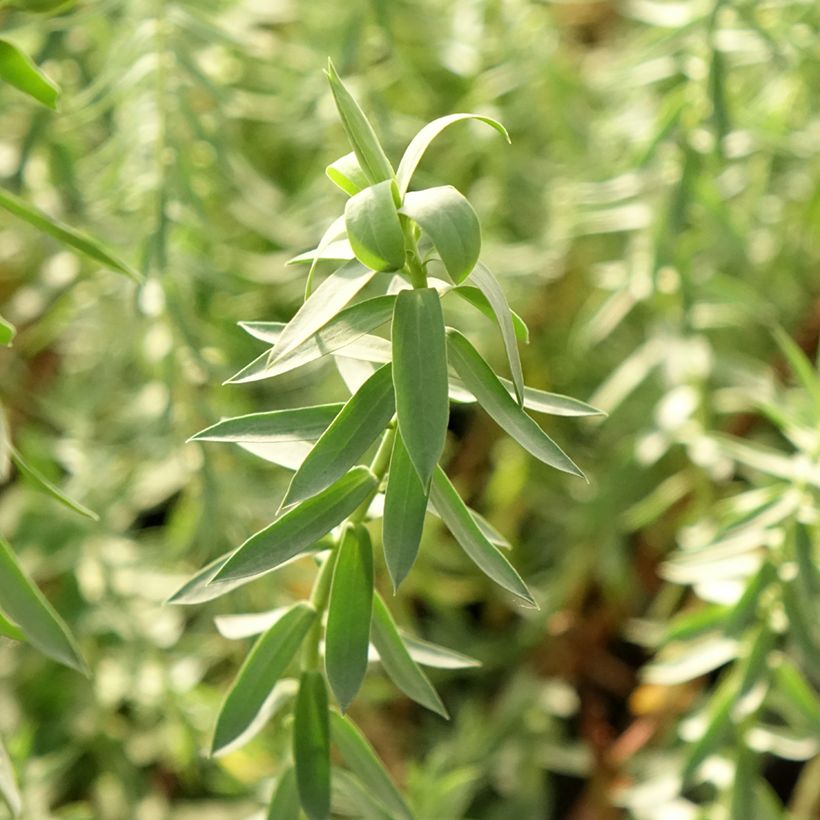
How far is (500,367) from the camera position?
0.77m

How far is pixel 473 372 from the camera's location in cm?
28

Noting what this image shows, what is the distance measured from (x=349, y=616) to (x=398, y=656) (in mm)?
37

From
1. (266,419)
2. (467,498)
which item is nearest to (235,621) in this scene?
(266,419)

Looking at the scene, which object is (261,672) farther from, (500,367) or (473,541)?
(500,367)

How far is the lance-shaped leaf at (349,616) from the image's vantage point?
0.29 m

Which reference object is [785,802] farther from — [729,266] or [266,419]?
[266,419]

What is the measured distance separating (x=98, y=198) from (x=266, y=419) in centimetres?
35

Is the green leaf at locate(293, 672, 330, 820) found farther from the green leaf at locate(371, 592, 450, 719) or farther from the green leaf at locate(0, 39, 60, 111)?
the green leaf at locate(0, 39, 60, 111)

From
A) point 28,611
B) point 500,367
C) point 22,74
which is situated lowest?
point 500,367

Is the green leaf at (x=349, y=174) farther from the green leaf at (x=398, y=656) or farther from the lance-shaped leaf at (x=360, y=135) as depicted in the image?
the green leaf at (x=398, y=656)

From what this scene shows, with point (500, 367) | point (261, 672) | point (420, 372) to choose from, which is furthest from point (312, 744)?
point (500, 367)

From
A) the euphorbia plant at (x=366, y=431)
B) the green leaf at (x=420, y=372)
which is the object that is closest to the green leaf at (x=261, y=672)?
Answer: the euphorbia plant at (x=366, y=431)

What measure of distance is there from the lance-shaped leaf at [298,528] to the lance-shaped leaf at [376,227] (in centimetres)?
7

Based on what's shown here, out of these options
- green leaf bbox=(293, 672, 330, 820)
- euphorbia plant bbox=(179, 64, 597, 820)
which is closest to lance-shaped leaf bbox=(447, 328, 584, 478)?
euphorbia plant bbox=(179, 64, 597, 820)
